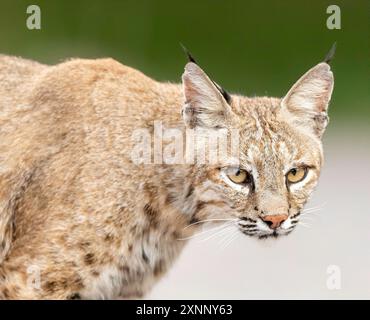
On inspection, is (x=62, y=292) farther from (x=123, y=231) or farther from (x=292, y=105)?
(x=292, y=105)

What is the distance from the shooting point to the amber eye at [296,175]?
7.06 metres

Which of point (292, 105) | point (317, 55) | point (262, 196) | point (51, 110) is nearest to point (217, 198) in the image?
point (262, 196)

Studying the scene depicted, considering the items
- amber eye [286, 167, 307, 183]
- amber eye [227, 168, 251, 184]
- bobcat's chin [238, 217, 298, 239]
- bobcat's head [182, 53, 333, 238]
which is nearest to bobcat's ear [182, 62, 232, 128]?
bobcat's head [182, 53, 333, 238]

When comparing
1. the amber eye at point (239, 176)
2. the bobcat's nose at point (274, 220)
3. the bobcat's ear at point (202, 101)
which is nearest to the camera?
the bobcat's nose at point (274, 220)

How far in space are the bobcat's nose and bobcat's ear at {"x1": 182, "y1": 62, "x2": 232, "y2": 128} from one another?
2.60 feet

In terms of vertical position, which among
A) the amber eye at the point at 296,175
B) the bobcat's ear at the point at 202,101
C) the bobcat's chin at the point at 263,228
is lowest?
the bobcat's chin at the point at 263,228

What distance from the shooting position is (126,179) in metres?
7.27

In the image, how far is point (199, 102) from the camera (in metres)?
7.20

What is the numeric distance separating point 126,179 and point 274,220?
112cm

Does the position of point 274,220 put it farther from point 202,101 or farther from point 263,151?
point 202,101

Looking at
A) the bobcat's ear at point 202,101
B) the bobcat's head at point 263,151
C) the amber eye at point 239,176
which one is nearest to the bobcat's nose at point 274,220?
the bobcat's head at point 263,151

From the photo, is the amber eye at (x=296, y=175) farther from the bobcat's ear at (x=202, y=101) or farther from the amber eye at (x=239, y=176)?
the bobcat's ear at (x=202, y=101)

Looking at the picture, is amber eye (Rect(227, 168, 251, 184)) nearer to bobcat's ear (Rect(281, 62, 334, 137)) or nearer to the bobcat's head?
the bobcat's head

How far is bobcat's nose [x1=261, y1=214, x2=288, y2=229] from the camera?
6855mm
